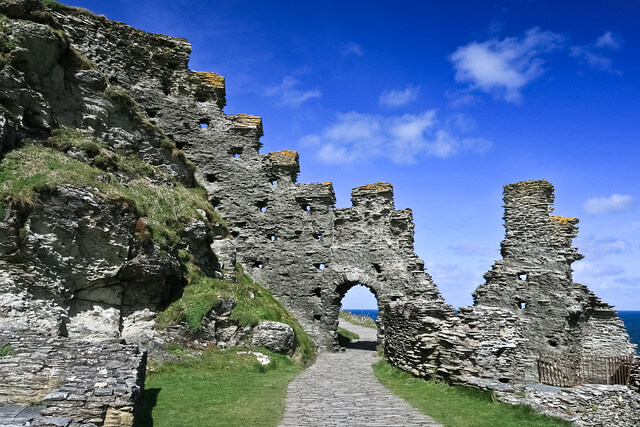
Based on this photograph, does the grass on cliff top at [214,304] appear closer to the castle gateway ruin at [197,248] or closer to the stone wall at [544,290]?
the castle gateway ruin at [197,248]

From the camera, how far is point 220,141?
2706 centimetres

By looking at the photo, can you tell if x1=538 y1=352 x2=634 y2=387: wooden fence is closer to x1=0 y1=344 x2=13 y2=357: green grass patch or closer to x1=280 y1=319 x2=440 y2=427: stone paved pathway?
x1=280 y1=319 x2=440 y2=427: stone paved pathway

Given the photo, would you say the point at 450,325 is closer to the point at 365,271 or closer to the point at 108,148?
the point at 365,271

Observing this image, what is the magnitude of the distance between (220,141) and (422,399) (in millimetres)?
19787

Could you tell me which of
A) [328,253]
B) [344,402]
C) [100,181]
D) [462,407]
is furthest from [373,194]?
[462,407]

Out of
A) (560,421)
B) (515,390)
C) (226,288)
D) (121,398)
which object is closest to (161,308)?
(226,288)

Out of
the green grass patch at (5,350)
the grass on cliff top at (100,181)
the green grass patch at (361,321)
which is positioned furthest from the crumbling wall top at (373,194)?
the green grass patch at (361,321)

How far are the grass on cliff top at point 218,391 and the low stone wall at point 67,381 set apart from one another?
44.1 inches

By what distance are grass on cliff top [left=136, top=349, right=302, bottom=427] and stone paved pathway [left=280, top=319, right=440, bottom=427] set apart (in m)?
0.40

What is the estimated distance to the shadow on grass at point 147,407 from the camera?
871 centimetres

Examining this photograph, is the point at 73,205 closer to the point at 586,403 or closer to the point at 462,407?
the point at 462,407

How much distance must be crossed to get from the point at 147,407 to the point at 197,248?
980 centimetres

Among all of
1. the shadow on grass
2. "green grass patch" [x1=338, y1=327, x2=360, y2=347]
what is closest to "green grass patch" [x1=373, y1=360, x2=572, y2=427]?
the shadow on grass

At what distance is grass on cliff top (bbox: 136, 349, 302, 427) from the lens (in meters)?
9.24
